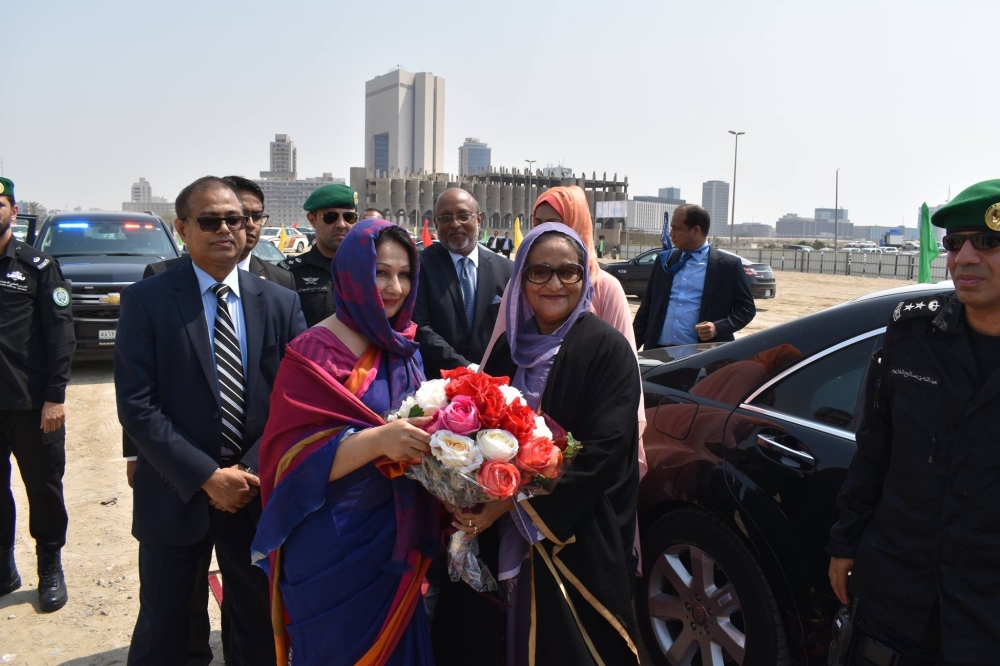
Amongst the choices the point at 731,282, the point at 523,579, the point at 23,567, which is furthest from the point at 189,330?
the point at 731,282

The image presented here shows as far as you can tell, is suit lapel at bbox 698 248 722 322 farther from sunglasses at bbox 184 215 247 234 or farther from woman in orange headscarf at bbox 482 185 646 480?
sunglasses at bbox 184 215 247 234

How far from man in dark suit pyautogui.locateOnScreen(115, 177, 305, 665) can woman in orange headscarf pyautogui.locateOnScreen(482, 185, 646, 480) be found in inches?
39.0

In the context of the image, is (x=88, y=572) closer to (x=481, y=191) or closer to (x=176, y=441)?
(x=176, y=441)

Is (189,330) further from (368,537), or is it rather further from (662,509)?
(662,509)

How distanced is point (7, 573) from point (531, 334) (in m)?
3.38

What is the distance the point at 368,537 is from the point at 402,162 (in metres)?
193

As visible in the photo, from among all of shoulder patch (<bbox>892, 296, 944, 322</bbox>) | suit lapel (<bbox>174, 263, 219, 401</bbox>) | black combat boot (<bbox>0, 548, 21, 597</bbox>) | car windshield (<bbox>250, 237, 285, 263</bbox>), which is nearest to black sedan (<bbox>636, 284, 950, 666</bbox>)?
shoulder patch (<bbox>892, 296, 944, 322</bbox>)

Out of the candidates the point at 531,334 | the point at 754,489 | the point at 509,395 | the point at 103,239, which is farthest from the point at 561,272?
the point at 103,239

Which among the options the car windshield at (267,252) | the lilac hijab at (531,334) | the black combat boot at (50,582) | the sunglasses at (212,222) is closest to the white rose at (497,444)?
the lilac hijab at (531,334)

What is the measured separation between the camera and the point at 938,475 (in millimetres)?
1890

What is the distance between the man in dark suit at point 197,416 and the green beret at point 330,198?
151 centimetres

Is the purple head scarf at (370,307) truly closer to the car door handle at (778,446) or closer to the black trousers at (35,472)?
the car door handle at (778,446)

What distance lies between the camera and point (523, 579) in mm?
2375

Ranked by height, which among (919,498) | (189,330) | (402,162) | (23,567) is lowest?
(23,567)
